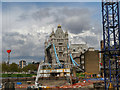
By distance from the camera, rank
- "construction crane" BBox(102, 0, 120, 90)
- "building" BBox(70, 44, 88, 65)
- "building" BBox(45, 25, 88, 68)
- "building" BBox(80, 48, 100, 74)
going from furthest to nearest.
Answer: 1. "building" BBox(70, 44, 88, 65)
2. "building" BBox(45, 25, 88, 68)
3. "building" BBox(80, 48, 100, 74)
4. "construction crane" BBox(102, 0, 120, 90)

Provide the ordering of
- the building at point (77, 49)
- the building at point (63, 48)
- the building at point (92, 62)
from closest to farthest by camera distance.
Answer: the building at point (92, 62), the building at point (63, 48), the building at point (77, 49)

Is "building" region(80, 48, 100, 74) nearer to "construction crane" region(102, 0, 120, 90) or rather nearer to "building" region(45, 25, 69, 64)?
"building" region(45, 25, 69, 64)

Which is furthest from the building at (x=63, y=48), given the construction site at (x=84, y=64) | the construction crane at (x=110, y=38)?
the construction crane at (x=110, y=38)

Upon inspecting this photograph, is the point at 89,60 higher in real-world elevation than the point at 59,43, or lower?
lower

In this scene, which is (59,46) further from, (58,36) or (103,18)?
(103,18)

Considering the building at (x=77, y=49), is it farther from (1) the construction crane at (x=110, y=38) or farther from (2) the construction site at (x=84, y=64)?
(1) the construction crane at (x=110, y=38)

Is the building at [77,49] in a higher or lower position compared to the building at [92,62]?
higher

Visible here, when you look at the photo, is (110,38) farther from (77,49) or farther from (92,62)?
(77,49)

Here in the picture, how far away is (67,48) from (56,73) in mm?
36566

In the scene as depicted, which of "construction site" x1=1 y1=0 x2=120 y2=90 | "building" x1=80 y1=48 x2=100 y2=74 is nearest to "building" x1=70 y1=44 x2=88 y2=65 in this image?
"construction site" x1=1 y1=0 x2=120 y2=90

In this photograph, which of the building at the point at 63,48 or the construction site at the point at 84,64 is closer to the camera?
the construction site at the point at 84,64

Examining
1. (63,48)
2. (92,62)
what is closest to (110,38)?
(92,62)

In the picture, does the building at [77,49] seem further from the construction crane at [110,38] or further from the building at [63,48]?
the construction crane at [110,38]

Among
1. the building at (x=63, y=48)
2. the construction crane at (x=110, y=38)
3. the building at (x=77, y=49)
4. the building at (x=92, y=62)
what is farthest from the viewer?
the building at (x=77, y=49)
